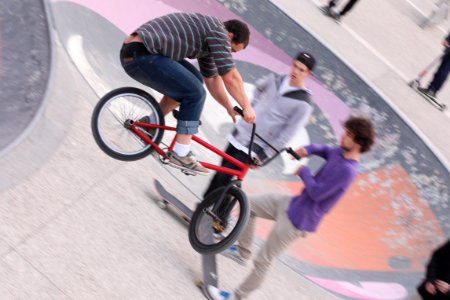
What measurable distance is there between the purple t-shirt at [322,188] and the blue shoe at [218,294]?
37.5 inches

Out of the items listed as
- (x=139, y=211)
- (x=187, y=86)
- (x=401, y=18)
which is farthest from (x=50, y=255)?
(x=401, y=18)

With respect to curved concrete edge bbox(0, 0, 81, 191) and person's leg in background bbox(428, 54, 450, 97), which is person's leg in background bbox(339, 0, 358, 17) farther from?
curved concrete edge bbox(0, 0, 81, 191)

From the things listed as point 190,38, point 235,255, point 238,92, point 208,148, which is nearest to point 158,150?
point 208,148

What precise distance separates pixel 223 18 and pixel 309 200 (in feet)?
18.0

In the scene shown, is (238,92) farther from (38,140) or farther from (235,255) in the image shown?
(38,140)

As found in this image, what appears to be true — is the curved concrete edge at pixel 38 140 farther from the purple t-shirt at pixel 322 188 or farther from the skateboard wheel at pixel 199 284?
the purple t-shirt at pixel 322 188

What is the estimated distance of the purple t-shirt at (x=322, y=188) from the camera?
4.12m

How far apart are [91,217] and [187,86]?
1532 millimetres

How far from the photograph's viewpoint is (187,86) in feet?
14.9

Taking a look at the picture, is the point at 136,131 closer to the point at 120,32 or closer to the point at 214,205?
the point at 214,205

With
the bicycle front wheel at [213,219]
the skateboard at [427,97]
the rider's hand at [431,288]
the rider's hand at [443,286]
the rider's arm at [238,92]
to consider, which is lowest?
the bicycle front wheel at [213,219]

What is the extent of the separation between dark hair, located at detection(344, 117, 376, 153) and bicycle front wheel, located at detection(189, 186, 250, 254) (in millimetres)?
1142

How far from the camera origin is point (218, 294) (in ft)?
15.8

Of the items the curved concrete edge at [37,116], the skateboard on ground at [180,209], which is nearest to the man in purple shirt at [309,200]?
the skateboard on ground at [180,209]
